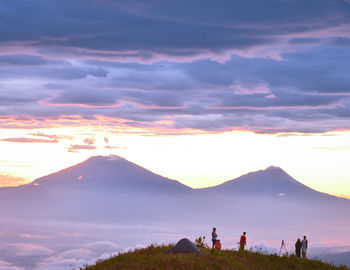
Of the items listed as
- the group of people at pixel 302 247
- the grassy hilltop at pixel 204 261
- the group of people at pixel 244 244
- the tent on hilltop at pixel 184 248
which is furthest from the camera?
the group of people at pixel 302 247

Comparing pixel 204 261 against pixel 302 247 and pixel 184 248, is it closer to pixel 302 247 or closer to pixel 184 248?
pixel 184 248

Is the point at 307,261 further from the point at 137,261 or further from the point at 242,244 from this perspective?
the point at 137,261

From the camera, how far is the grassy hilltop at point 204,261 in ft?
182

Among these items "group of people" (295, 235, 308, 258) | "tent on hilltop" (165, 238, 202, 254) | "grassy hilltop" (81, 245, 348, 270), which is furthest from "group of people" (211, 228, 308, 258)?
"tent on hilltop" (165, 238, 202, 254)

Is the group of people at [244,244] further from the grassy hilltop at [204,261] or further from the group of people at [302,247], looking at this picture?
the grassy hilltop at [204,261]

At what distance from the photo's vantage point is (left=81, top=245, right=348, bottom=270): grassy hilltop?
5547 centimetres

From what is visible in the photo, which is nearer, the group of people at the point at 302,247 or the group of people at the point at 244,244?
the group of people at the point at 244,244

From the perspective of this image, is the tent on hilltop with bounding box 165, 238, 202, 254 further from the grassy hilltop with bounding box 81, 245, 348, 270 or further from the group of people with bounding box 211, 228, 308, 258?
the group of people with bounding box 211, 228, 308, 258

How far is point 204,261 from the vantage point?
57.0m

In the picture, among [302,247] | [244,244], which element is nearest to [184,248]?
[244,244]

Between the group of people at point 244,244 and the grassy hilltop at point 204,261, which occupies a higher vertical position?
the group of people at point 244,244

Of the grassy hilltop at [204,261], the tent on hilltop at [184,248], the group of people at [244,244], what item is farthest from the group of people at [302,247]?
the tent on hilltop at [184,248]

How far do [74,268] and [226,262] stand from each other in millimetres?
14584

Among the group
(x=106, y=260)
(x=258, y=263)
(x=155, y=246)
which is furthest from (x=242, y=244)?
(x=106, y=260)
